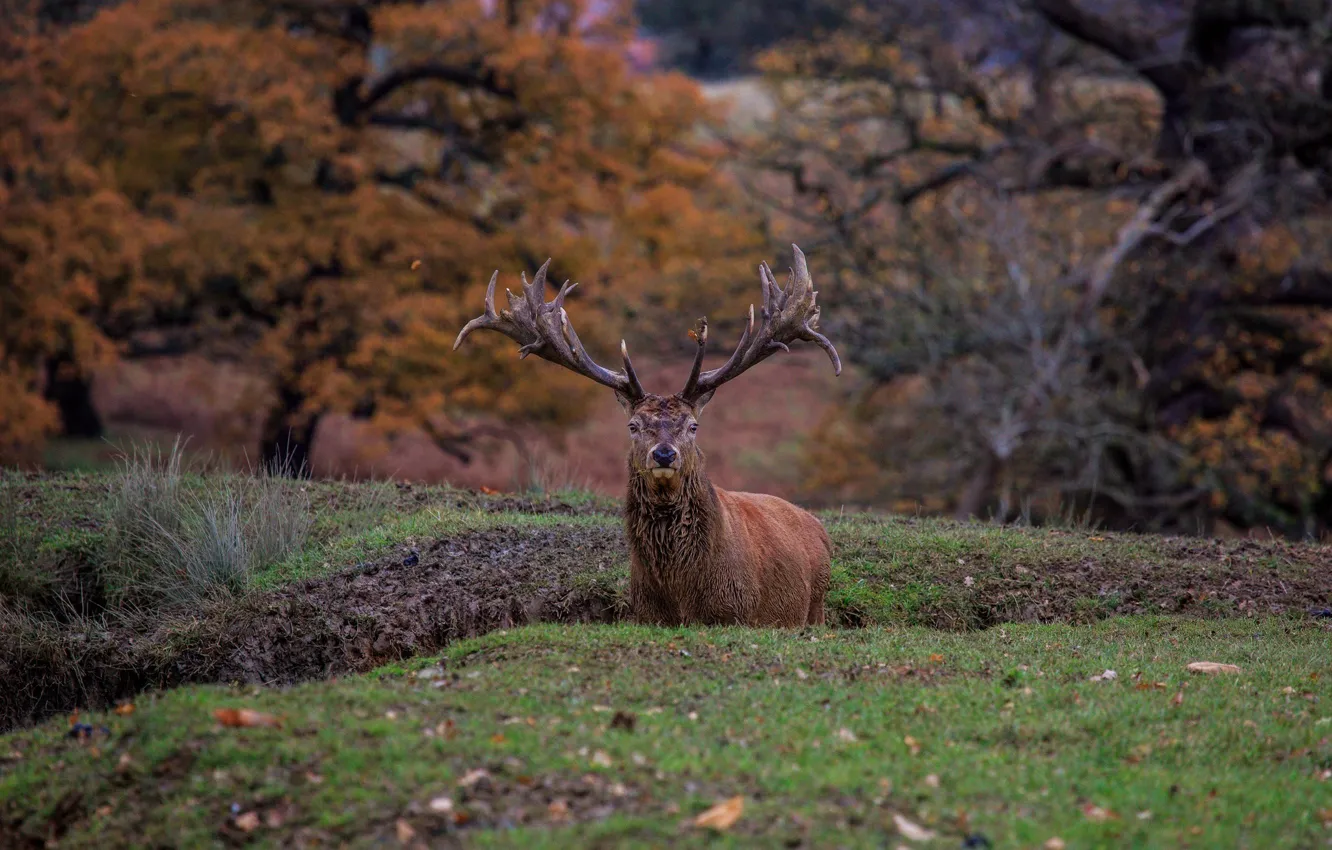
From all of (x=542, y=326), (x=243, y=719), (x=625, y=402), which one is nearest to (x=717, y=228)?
(x=542, y=326)

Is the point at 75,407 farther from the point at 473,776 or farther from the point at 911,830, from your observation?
the point at 911,830

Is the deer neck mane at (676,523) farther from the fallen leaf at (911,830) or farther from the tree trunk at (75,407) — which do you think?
the tree trunk at (75,407)

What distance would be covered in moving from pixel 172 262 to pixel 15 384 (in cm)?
323

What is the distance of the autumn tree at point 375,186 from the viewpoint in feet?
75.0

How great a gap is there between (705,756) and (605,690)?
3.75ft

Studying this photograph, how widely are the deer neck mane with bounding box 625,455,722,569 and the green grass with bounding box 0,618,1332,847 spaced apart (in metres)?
1.07

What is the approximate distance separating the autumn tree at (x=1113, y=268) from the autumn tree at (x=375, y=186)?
3.23 meters

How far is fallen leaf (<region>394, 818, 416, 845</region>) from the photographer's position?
5.64 m

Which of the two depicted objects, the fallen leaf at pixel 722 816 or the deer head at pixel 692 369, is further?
the deer head at pixel 692 369

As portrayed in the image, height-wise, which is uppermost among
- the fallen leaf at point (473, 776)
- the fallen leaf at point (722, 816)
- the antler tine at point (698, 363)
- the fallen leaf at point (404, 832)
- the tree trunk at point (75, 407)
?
the antler tine at point (698, 363)

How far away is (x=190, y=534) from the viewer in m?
10.9

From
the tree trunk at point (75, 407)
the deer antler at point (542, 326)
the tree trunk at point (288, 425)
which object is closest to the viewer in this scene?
the deer antler at point (542, 326)

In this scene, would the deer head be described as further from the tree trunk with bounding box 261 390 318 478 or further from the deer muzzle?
the tree trunk with bounding box 261 390 318 478

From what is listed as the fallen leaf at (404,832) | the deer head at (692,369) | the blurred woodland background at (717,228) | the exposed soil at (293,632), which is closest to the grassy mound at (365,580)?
the exposed soil at (293,632)
